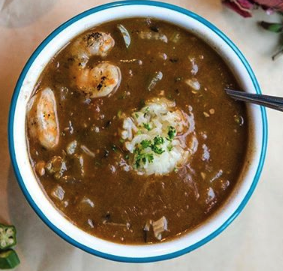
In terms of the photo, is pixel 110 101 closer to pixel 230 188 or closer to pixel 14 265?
pixel 230 188

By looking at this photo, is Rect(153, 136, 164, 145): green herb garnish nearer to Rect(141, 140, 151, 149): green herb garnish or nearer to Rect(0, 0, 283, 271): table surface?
Rect(141, 140, 151, 149): green herb garnish

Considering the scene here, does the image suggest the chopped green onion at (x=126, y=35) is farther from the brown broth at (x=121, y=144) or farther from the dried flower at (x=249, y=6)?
the dried flower at (x=249, y=6)

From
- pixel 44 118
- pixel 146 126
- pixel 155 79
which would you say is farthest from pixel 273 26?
pixel 44 118

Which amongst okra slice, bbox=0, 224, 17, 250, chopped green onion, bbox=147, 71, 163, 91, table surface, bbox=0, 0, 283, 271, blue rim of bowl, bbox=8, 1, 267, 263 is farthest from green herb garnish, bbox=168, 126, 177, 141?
okra slice, bbox=0, 224, 17, 250

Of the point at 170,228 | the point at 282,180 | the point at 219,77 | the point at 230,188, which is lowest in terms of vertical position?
the point at 170,228

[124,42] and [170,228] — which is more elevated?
[124,42]

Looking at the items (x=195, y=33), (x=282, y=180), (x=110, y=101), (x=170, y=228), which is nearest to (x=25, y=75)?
(x=110, y=101)

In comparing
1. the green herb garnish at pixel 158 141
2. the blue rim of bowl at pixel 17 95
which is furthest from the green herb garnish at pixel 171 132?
the blue rim of bowl at pixel 17 95
